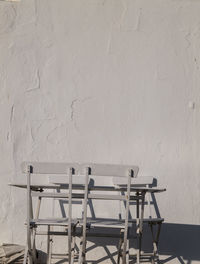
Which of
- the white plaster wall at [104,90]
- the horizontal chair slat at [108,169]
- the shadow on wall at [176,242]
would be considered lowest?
the shadow on wall at [176,242]

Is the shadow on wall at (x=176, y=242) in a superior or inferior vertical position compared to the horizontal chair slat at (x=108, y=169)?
inferior

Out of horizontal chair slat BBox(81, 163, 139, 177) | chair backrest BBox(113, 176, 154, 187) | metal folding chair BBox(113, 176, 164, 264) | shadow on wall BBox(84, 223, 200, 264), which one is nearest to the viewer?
horizontal chair slat BBox(81, 163, 139, 177)

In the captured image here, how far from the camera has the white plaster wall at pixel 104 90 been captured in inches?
247

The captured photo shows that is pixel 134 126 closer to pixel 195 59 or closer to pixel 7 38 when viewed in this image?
pixel 195 59

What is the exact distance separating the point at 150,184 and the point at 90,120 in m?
0.90

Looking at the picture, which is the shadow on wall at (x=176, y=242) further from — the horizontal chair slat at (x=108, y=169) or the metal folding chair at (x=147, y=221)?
the horizontal chair slat at (x=108, y=169)

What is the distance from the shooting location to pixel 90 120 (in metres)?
6.34

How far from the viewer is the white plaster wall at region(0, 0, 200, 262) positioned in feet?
20.6

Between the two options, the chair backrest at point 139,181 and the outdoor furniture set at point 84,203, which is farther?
the chair backrest at point 139,181

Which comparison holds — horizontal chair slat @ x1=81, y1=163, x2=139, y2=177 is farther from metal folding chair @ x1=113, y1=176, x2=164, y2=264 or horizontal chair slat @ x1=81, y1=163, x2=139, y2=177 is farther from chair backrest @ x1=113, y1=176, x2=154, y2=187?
chair backrest @ x1=113, y1=176, x2=154, y2=187

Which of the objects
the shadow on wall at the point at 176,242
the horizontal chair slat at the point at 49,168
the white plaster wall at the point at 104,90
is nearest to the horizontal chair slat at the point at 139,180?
the white plaster wall at the point at 104,90

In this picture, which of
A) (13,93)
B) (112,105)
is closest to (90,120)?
(112,105)

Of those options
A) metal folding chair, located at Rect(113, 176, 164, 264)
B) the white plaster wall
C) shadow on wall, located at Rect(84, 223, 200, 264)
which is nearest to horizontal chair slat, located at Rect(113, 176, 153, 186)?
metal folding chair, located at Rect(113, 176, 164, 264)

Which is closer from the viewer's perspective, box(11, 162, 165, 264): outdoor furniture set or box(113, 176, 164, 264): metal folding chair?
box(11, 162, 165, 264): outdoor furniture set
